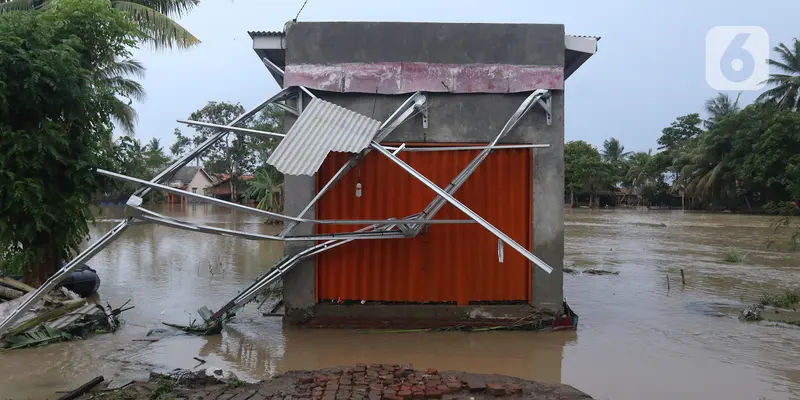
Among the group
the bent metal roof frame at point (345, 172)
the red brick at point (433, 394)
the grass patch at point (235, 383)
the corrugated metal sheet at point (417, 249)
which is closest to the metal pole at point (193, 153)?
the bent metal roof frame at point (345, 172)

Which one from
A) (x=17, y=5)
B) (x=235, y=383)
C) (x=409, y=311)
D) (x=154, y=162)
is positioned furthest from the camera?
(x=154, y=162)

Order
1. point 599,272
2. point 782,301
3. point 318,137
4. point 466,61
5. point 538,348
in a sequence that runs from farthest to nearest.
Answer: point 599,272 → point 782,301 → point 466,61 → point 538,348 → point 318,137

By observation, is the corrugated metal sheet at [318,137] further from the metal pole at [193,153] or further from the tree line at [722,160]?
the tree line at [722,160]

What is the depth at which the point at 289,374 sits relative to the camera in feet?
17.8

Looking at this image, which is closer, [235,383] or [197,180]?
[235,383]

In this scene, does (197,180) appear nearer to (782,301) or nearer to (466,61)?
(466,61)

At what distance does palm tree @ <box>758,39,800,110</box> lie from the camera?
123 ft

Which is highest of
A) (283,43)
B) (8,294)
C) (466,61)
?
(283,43)

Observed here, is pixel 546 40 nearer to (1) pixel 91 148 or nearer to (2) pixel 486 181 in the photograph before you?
(2) pixel 486 181

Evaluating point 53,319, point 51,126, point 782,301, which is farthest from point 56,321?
point 782,301

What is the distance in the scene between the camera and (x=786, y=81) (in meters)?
37.3

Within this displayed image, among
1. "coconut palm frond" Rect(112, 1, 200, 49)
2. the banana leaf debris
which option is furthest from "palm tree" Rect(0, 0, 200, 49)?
the banana leaf debris

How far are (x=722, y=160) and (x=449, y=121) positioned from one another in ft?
133

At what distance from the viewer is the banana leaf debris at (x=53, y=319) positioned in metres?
6.56
